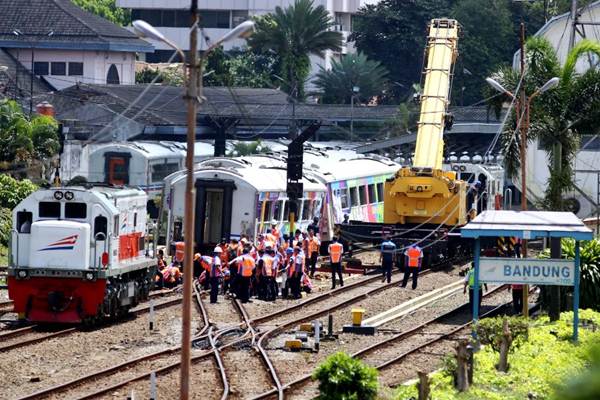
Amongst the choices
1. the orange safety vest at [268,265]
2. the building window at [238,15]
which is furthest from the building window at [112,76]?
the orange safety vest at [268,265]

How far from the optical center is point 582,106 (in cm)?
3381

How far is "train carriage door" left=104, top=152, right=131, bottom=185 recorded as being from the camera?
49.8 metres

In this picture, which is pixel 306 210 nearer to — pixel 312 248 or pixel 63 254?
pixel 312 248

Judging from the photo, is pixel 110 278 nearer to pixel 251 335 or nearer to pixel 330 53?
pixel 251 335

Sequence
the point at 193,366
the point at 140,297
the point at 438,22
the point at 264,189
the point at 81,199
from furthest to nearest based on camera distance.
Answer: the point at 438,22, the point at 264,189, the point at 140,297, the point at 81,199, the point at 193,366

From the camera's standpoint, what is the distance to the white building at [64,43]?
2899 inches

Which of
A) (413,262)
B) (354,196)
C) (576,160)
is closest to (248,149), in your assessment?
(354,196)

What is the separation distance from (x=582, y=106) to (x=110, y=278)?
551 inches

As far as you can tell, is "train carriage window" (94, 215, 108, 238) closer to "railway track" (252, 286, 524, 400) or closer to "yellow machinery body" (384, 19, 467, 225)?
"railway track" (252, 286, 524, 400)

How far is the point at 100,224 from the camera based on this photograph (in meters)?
24.9

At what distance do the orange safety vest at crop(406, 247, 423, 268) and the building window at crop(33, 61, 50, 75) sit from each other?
4583cm

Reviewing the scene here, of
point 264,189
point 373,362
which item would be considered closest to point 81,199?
point 373,362

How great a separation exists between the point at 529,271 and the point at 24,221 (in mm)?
9213

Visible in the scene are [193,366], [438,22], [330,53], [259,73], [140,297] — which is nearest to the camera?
[193,366]
